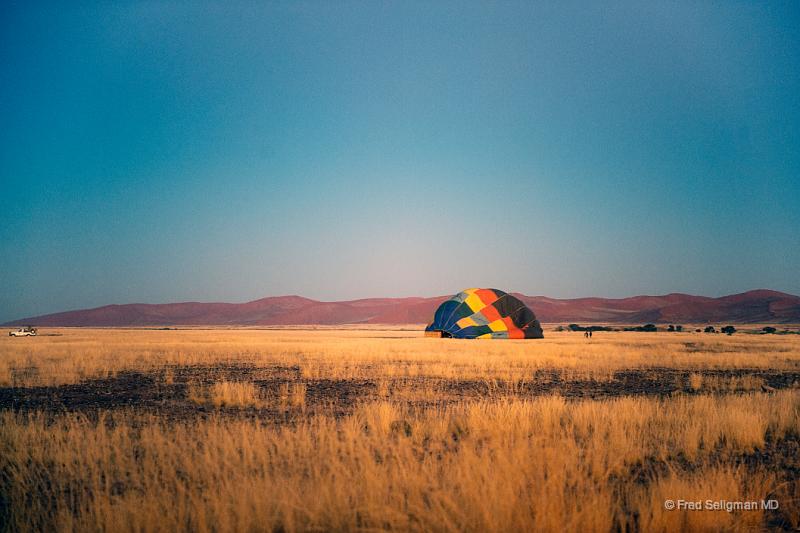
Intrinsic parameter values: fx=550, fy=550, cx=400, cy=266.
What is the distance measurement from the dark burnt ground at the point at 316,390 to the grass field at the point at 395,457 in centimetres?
10

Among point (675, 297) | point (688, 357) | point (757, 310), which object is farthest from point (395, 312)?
point (688, 357)

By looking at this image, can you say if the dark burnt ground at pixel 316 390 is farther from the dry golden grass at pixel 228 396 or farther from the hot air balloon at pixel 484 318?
the hot air balloon at pixel 484 318

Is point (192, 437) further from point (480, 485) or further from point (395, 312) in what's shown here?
point (395, 312)

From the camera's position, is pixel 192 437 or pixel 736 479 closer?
pixel 736 479

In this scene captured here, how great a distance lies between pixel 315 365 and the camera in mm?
19969

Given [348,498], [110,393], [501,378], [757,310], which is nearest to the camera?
[348,498]

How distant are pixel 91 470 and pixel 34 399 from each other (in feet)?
24.9

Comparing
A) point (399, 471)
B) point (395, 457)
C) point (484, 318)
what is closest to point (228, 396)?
point (395, 457)

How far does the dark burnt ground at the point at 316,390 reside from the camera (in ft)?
35.4

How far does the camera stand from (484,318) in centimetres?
3631

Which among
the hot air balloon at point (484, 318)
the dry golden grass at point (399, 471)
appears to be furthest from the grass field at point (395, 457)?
the hot air balloon at point (484, 318)

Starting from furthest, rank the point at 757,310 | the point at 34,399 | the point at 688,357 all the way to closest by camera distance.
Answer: the point at 757,310, the point at 688,357, the point at 34,399

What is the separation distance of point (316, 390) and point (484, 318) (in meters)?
24.2

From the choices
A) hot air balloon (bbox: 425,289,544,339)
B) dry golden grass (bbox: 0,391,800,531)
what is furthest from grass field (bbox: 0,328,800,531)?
hot air balloon (bbox: 425,289,544,339)
